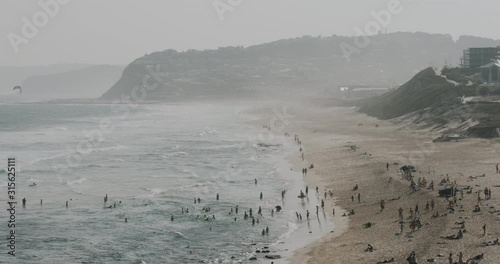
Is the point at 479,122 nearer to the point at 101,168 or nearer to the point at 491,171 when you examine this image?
the point at 491,171

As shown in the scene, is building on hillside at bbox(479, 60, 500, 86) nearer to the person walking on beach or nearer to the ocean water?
the ocean water

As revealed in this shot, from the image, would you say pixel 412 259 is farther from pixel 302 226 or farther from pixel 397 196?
pixel 397 196

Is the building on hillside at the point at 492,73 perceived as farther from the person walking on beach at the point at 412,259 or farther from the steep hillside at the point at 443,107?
the person walking on beach at the point at 412,259

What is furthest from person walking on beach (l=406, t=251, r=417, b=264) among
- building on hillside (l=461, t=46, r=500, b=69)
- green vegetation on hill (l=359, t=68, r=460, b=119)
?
building on hillside (l=461, t=46, r=500, b=69)

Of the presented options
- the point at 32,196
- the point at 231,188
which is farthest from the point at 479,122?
the point at 32,196

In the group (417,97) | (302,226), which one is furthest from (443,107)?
(302,226)
